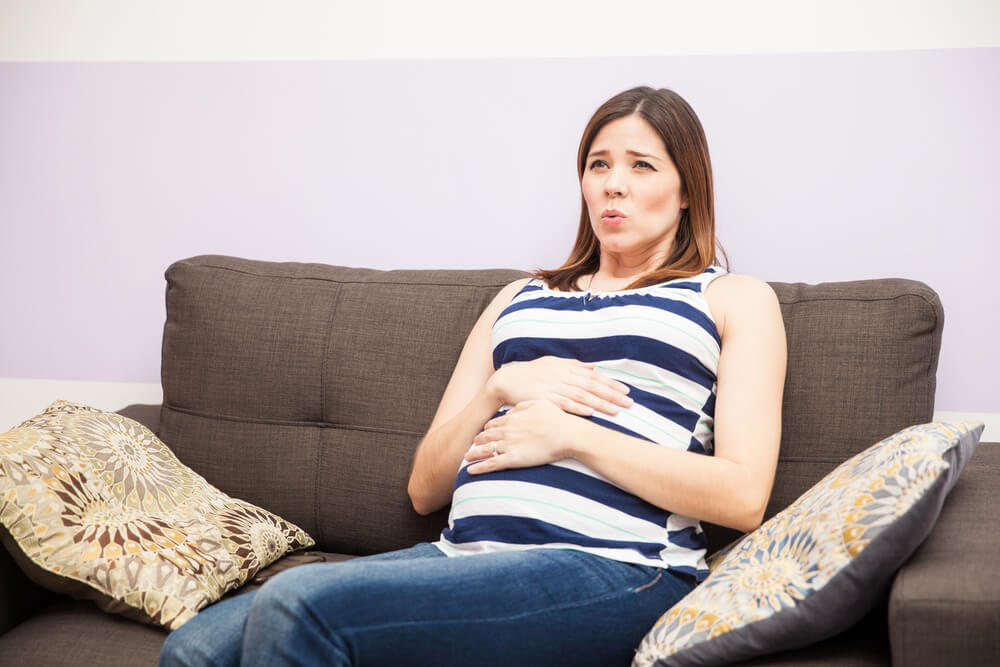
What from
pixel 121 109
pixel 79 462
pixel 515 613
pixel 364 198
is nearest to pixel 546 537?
pixel 515 613

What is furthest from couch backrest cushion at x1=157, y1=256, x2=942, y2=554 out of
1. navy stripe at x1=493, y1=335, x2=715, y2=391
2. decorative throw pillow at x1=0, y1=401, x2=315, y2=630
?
navy stripe at x1=493, y1=335, x2=715, y2=391

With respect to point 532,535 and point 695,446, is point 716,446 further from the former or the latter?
point 532,535

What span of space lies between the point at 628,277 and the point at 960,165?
0.80m

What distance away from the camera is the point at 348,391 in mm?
1741

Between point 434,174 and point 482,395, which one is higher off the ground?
point 434,174

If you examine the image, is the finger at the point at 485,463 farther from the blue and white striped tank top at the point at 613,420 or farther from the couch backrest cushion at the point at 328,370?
the couch backrest cushion at the point at 328,370

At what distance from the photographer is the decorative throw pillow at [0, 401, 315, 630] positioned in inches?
52.3

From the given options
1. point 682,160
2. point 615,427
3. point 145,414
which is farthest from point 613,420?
point 145,414

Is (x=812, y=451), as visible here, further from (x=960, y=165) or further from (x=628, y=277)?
(x=960, y=165)

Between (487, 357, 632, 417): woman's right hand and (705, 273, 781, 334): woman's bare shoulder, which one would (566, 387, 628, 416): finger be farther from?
(705, 273, 781, 334): woman's bare shoulder

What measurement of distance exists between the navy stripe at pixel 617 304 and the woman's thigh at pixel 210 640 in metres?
0.63

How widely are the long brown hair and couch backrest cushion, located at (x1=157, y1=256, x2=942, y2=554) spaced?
20cm

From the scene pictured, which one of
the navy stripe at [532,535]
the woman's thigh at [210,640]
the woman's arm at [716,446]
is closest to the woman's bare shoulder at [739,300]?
the woman's arm at [716,446]

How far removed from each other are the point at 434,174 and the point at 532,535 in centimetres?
111
